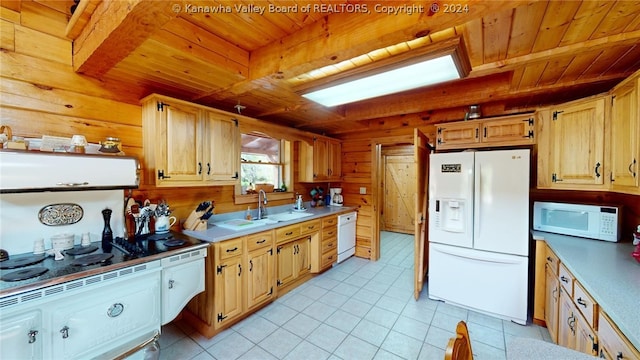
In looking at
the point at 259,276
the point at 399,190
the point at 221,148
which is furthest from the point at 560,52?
the point at 399,190

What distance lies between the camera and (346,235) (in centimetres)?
395

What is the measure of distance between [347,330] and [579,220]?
2341 mm

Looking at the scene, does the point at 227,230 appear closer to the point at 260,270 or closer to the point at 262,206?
the point at 260,270

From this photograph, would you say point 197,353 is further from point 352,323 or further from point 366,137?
point 366,137

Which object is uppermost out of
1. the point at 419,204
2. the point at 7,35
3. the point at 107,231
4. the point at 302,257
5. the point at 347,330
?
the point at 7,35

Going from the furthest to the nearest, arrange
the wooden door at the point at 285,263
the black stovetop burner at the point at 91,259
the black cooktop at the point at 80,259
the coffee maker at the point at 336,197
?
1. the coffee maker at the point at 336,197
2. the wooden door at the point at 285,263
3. the black stovetop burner at the point at 91,259
4. the black cooktop at the point at 80,259

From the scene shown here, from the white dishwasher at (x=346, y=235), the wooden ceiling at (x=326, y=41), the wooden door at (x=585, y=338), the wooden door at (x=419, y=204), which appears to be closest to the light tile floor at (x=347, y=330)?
the wooden door at (x=419, y=204)

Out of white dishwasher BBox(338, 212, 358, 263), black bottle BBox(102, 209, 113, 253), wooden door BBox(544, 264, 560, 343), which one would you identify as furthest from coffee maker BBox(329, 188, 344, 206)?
black bottle BBox(102, 209, 113, 253)

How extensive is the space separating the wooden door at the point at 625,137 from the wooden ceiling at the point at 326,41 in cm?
25

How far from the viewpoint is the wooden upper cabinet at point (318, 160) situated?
3766 mm

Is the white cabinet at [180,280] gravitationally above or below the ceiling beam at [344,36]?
below

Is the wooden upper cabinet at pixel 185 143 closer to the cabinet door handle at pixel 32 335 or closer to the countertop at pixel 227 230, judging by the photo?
the countertop at pixel 227 230

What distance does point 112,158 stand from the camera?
1.73 meters

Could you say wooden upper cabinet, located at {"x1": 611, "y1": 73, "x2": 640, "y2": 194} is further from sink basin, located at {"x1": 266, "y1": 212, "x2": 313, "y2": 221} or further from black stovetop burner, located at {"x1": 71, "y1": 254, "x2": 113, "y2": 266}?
black stovetop burner, located at {"x1": 71, "y1": 254, "x2": 113, "y2": 266}
